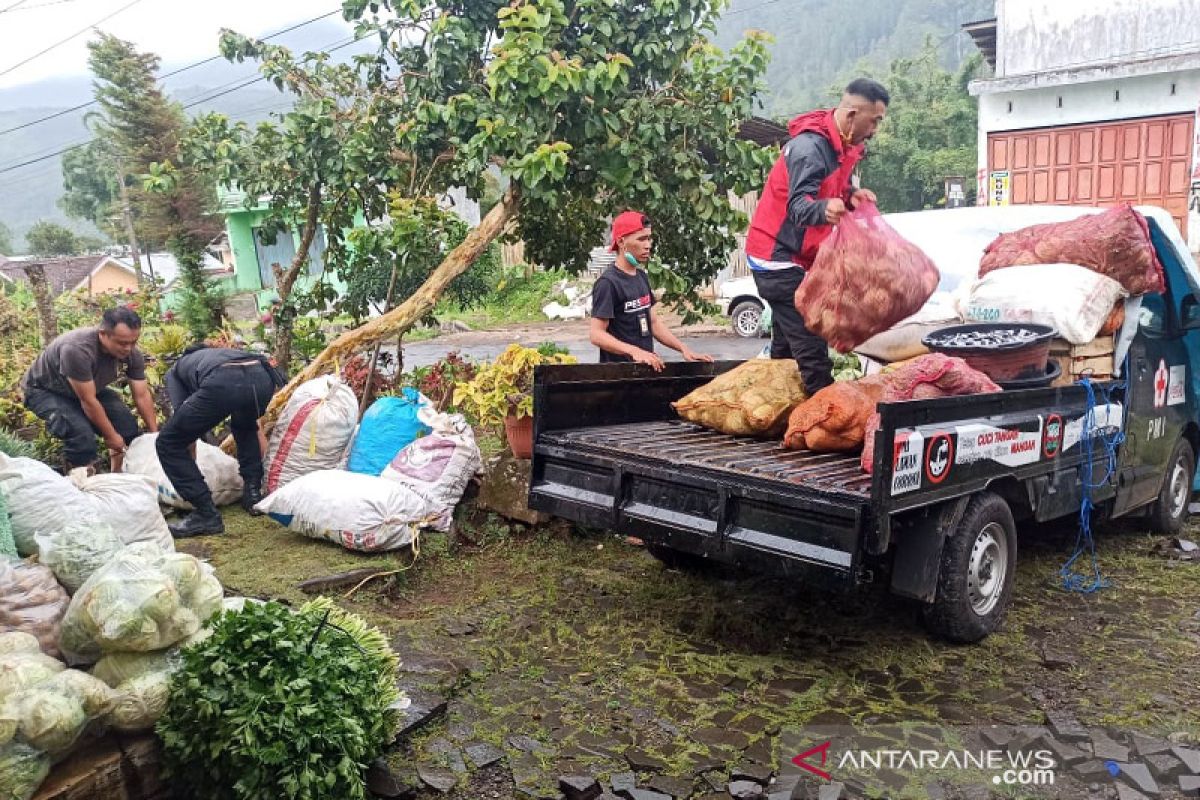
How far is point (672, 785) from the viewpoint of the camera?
2.92 meters

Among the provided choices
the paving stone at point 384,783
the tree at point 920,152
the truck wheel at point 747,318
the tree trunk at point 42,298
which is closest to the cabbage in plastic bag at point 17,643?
the paving stone at point 384,783

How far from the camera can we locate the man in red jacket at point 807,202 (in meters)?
3.96

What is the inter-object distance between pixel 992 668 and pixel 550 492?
6.57ft

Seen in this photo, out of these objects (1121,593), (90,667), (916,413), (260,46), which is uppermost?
(260,46)

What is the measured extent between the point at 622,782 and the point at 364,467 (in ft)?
10.3

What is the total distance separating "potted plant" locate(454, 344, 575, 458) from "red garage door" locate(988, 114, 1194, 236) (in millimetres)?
14690

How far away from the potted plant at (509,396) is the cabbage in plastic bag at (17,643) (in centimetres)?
303

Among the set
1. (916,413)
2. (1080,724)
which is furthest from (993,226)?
(1080,724)

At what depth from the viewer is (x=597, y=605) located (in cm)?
449

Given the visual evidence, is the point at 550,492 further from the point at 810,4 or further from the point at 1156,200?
the point at 810,4

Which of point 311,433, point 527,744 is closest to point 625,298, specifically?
point 311,433

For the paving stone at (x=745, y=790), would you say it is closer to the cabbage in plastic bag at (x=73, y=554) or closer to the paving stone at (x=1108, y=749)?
the paving stone at (x=1108, y=749)

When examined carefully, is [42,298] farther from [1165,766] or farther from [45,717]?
[1165,766]

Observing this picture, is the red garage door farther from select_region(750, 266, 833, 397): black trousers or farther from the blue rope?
select_region(750, 266, 833, 397): black trousers
